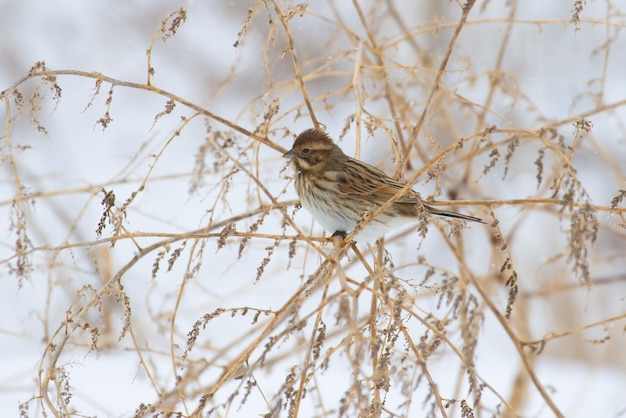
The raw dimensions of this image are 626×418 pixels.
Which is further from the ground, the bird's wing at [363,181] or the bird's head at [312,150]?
the bird's head at [312,150]

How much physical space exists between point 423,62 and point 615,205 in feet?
9.22

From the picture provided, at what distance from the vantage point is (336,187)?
3.85m

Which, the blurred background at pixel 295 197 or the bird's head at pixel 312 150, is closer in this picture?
the blurred background at pixel 295 197

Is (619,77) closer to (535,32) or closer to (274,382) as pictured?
(535,32)

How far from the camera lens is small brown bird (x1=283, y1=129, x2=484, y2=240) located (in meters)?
3.80

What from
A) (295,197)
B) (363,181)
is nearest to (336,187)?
(363,181)

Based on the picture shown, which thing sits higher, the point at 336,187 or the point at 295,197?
the point at 295,197

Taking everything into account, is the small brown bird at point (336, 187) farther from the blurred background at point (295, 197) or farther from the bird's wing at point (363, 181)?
the blurred background at point (295, 197)

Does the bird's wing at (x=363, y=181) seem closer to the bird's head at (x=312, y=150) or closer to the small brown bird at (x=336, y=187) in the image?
the small brown bird at (x=336, y=187)

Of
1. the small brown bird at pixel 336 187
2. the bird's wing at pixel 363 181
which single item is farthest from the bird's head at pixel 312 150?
A: the bird's wing at pixel 363 181

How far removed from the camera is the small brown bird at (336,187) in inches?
149

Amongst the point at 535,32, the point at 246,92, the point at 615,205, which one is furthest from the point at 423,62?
the point at 535,32

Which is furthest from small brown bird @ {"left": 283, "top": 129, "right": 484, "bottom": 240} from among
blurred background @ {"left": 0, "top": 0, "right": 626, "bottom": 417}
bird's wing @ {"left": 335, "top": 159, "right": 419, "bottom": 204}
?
blurred background @ {"left": 0, "top": 0, "right": 626, "bottom": 417}

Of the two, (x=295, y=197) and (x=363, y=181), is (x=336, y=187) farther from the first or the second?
(x=295, y=197)
